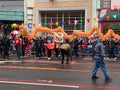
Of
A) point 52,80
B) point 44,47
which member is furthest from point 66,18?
point 52,80

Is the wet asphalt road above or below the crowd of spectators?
below

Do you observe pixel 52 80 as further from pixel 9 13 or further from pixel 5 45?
pixel 9 13

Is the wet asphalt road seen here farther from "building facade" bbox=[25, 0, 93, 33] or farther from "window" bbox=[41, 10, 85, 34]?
"window" bbox=[41, 10, 85, 34]

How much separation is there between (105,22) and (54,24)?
22.7 feet

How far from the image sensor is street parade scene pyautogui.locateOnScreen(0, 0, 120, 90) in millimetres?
14219

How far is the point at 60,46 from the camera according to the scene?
22.5 metres

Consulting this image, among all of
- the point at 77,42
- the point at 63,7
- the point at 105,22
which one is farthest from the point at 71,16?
the point at 77,42

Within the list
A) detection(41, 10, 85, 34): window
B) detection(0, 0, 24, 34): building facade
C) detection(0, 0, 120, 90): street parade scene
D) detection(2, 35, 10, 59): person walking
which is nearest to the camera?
detection(0, 0, 120, 90): street parade scene

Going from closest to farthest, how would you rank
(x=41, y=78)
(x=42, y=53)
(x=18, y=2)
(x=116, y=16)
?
(x=41, y=78) → (x=42, y=53) → (x=116, y=16) → (x=18, y=2)

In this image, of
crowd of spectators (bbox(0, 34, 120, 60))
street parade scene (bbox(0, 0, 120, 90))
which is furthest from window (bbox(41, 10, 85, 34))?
crowd of spectators (bbox(0, 34, 120, 60))

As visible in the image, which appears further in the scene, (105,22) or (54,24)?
(54,24)

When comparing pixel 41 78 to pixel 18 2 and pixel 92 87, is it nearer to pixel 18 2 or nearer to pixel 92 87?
pixel 92 87

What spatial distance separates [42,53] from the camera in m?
28.2

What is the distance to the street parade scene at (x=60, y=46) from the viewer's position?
46.6 ft
